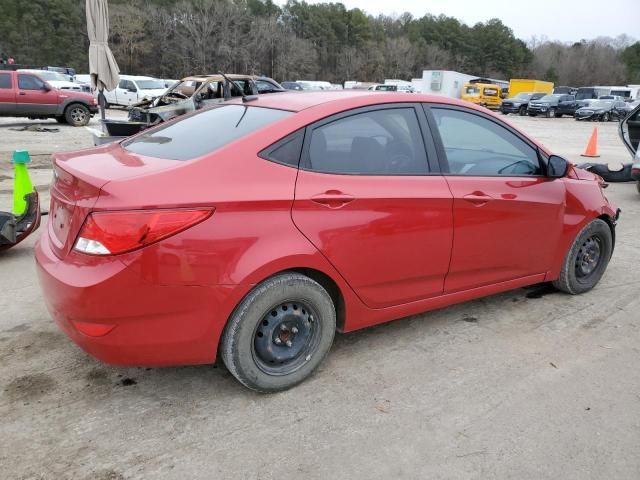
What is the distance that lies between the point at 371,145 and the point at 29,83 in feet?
54.1

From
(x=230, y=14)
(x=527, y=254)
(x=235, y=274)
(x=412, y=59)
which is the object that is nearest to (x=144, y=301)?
(x=235, y=274)

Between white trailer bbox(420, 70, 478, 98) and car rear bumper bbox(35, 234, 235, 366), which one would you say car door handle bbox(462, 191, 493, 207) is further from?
white trailer bbox(420, 70, 478, 98)

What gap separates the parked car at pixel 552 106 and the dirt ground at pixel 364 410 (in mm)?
33946

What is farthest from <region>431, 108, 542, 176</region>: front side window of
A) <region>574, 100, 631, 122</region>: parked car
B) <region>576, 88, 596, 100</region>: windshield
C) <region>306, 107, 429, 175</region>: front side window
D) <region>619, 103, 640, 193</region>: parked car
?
<region>576, 88, 596, 100</region>: windshield

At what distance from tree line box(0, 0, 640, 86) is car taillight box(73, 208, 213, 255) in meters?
59.2

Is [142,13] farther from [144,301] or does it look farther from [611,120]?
[144,301]

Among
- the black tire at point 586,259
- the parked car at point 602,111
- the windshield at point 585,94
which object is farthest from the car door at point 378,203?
the windshield at point 585,94

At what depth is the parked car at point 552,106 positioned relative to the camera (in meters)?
34.2

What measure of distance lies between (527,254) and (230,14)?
66.3 meters

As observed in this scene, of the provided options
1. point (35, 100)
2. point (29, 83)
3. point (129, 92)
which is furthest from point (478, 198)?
point (129, 92)

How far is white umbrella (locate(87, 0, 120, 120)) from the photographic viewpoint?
9.78 metres

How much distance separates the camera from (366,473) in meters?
2.29

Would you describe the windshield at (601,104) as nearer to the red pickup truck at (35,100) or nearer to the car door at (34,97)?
the red pickup truck at (35,100)

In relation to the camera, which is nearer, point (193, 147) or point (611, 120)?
point (193, 147)
